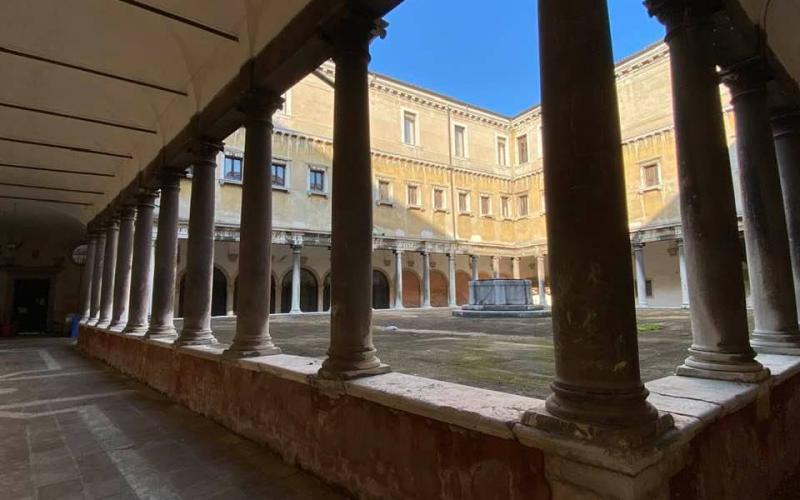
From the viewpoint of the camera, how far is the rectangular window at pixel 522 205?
25.7m

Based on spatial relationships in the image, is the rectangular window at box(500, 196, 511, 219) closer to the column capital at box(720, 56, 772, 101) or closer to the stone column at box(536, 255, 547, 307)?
the stone column at box(536, 255, 547, 307)

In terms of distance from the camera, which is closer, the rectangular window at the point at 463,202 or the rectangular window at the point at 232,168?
the rectangular window at the point at 232,168

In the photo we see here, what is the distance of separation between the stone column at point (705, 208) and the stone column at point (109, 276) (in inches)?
422

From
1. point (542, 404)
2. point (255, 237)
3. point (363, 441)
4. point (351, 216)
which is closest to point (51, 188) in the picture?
point (255, 237)

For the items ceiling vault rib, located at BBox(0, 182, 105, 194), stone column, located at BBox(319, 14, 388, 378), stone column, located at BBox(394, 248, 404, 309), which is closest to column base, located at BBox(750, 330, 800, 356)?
stone column, located at BBox(319, 14, 388, 378)

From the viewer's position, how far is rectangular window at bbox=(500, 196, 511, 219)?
2595cm

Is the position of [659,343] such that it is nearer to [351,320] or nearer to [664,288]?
[351,320]

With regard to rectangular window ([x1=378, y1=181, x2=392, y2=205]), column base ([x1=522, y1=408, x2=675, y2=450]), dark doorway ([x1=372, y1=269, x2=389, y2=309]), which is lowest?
column base ([x1=522, y1=408, x2=675, y2=450])

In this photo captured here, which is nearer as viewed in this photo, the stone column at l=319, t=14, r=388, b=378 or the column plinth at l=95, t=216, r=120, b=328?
the stone column at l=319, t=14, r=388, b=378

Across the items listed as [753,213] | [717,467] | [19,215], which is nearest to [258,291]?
[717,467]

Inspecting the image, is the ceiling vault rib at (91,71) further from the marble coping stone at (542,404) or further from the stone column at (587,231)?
the stone column at (587,231)

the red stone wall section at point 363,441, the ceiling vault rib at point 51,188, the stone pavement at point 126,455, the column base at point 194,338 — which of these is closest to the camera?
the red stone wall section at point 363,441

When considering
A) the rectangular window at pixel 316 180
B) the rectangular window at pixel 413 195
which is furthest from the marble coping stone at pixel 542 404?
the rectangular window at pixel 413 195

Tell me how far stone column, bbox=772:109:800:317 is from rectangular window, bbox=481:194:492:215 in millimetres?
21203
